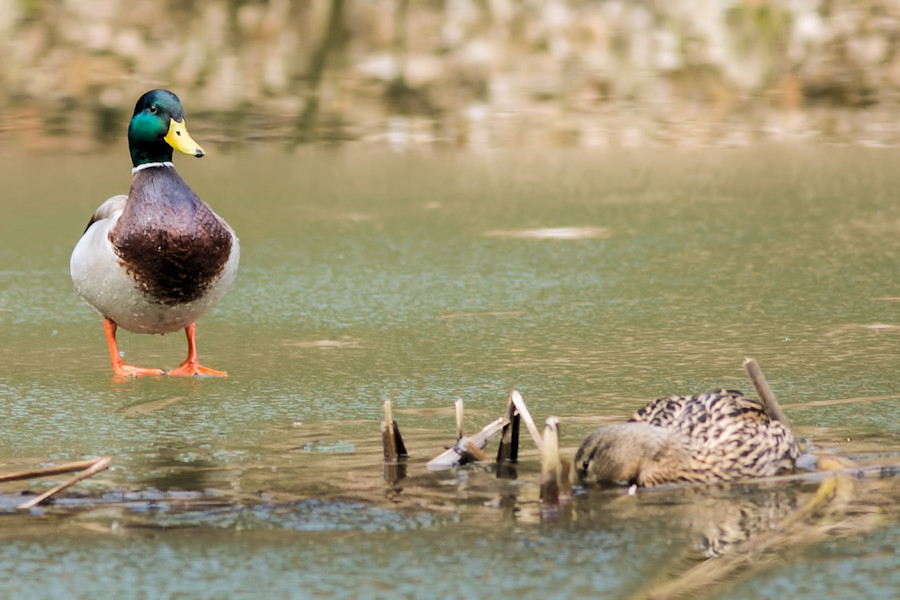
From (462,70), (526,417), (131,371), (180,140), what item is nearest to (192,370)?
(131,371)

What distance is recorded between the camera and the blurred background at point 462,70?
8.52m

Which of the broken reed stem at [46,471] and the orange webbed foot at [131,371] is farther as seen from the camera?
the orange webbed foot at [131,371]

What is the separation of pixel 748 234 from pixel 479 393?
2.58 metres

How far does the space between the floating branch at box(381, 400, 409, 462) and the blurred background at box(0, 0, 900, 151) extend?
5316 millimetres

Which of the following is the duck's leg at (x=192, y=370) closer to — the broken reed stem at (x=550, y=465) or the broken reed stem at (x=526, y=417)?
the broken reed stem at (x=526, y=417)

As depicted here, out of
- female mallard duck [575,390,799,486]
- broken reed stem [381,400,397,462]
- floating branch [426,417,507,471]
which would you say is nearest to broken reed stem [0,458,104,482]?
broken reed stem [381,400,397,462]

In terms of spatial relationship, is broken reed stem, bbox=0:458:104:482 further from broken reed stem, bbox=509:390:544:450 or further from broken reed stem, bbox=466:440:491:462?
broken reed stem, bbox=509:390:544:450

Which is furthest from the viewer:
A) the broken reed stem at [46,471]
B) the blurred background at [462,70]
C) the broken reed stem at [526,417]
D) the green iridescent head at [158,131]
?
the blurred background at [462,70]

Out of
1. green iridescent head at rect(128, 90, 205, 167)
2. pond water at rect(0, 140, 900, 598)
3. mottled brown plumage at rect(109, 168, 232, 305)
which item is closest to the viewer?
→ pond water at rect(0, 140, 900, 598)

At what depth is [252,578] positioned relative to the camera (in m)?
2.40

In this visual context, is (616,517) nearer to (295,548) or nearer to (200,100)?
(295,548)

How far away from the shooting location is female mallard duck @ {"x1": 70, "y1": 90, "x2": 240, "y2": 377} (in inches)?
157

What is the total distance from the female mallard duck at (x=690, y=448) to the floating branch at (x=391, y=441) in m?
0.42

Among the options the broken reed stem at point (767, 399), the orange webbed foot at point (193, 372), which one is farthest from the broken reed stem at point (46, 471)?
the broken reed stem at point (767, 399)
